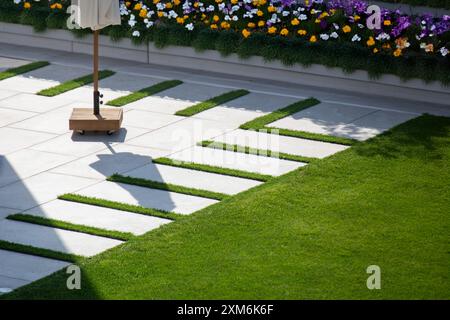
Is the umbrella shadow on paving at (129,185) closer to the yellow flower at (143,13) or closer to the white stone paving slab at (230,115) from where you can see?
the white stone paving slab at (230,115)

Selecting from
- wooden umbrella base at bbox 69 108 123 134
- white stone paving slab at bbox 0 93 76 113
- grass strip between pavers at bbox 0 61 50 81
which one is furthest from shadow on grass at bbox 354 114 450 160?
grass strip between pavers at bbox 0 61 50 81

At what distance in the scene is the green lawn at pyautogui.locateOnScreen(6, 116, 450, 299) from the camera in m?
9.63

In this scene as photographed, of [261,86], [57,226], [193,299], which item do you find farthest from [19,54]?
[193,299]

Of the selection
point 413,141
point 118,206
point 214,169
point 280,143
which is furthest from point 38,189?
point 413,141

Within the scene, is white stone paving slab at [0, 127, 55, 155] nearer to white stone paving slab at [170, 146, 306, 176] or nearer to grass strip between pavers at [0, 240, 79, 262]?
white stone paving slab at [170, 146, 306, 176]

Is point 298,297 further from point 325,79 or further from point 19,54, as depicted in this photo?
point 19,54

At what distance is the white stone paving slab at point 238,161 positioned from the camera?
1281 cm

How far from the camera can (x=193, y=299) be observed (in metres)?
9.41

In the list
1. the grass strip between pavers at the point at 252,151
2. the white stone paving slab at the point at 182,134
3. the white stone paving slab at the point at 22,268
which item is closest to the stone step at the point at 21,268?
the white stone paving slab at the point at 22,268

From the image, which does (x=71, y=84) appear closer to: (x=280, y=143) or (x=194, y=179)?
(x=280, y=143)

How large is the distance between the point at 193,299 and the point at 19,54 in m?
9.39

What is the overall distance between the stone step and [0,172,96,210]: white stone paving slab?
1.28 metres

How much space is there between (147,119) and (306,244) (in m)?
4.62

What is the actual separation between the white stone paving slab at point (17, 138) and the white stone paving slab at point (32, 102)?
930mm
